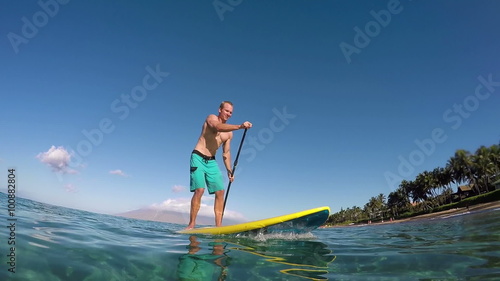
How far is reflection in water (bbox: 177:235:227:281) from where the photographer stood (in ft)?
10.1

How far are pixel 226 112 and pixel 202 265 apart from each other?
4.72 meters

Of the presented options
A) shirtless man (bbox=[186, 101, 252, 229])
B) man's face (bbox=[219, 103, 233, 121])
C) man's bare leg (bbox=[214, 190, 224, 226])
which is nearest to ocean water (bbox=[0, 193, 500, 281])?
shirtless man (bbox=[186, 101, 252, 229])

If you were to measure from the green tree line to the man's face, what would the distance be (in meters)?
77.6

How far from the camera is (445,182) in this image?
75.8 meters

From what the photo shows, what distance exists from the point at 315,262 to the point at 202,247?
5.89 feet

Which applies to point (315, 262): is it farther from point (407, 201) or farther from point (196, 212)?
point (407, 201)

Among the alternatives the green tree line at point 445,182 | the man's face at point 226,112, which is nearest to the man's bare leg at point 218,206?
the man's face at point 226,112

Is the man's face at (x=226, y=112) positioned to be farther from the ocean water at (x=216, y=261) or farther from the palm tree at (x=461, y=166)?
the palm tree at (x=461, y=166)

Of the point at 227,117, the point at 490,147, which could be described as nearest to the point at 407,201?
the point at 490,147

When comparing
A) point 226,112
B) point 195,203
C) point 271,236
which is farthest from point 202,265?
point 226,112

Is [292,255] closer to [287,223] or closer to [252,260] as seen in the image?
[252,260]

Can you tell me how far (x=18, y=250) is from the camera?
3230 mm

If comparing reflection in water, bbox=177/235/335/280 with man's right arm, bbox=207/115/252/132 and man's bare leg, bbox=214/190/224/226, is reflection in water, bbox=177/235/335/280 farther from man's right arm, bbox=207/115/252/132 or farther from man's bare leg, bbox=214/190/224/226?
man's right arm, bbox=207/115/252/132

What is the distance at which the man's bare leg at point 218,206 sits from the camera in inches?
289
